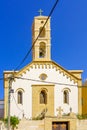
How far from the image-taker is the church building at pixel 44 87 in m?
45.2

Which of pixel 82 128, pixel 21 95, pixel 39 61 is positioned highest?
pixel 39 61

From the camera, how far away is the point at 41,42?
46469 millimetres

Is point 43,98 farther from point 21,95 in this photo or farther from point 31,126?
point 31,126

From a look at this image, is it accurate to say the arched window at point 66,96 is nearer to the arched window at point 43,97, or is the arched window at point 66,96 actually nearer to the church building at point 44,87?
the church building at point 44,87

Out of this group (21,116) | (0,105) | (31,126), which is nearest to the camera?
(31,126)

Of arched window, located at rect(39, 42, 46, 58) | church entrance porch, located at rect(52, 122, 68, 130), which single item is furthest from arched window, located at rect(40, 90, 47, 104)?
church entrance porch, located at rect(52, 122, 68, 130)

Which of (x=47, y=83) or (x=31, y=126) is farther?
(x=47, y=83)

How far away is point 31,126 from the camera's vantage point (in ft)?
131

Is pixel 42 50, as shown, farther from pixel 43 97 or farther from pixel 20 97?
pixel 20 97

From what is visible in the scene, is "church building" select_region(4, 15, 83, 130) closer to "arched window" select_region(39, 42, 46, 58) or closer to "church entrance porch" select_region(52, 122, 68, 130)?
"arched window" select_region(39, 42, 46, 58)

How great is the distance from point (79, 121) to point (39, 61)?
8.55 m

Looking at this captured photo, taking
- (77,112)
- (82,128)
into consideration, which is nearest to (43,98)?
(77,112)

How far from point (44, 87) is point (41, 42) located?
4803 mm

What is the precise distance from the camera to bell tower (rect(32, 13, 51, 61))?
151ft
